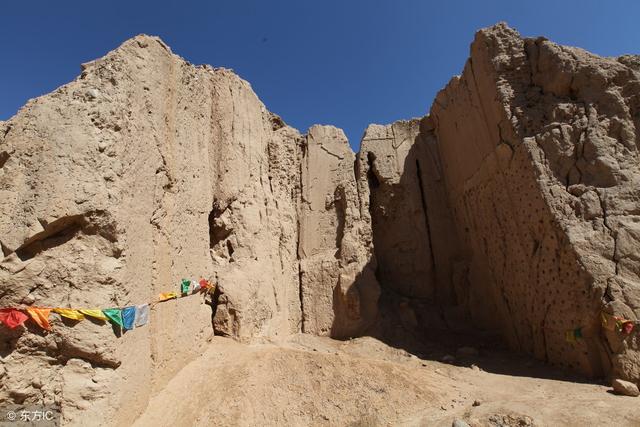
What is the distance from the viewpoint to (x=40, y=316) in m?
3.68

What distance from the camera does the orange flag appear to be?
12.0ft

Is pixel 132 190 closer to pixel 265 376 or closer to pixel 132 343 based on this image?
pixel 132 343

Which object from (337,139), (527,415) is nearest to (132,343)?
(527,415)

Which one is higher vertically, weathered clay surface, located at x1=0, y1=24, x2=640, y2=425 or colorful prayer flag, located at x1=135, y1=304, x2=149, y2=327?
weathered clay surface, located at x1=0, y1=24, x2=640, y2=425

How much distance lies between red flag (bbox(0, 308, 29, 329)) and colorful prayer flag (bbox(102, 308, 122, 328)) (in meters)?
0.64

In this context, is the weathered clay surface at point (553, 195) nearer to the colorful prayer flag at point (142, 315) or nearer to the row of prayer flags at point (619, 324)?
the row of prayer flags at point (619, 324)

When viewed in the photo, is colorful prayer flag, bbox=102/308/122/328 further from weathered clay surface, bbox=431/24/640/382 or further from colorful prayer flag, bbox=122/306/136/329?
weathered clay surface, bbox=431/24/640/382

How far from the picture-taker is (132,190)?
15.1 ft

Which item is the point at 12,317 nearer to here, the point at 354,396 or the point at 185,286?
the point at 185,286

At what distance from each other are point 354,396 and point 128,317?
271 centimetres

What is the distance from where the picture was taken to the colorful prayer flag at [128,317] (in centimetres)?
409

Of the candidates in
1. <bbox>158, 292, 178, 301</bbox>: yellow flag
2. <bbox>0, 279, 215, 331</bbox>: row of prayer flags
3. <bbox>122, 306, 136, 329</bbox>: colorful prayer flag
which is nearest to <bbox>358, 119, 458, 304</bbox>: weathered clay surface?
<bbox>158, 292, 178, 301</bbox>: yellow flag

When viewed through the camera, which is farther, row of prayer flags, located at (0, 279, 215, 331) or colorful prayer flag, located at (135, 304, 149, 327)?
colorful prayer flag, located at (135, 304, 149, 327)

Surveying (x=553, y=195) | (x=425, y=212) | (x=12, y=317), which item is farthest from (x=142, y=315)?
(x=425, y=212)
